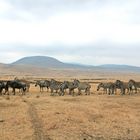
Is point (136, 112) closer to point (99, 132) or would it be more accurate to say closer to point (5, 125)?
point (99, 132)

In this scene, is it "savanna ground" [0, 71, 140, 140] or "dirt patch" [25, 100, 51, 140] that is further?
"savanna ground" [0, 71, 140, 140]

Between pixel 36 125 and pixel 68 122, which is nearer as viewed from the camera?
pixel 36 125

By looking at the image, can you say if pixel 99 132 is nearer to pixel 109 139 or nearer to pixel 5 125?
pixel 109 139

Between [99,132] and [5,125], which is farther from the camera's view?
[5,125]

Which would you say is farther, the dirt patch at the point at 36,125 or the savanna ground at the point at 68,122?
the savanna ground at the point at 68,122

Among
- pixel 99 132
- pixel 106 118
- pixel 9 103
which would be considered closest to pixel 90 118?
pixel 106 118

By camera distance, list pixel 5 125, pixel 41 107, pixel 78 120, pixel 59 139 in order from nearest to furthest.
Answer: pixel 59 139 < pixel 5 125 < pixel 78 120 < pixel 41 107

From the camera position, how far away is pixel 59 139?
49.2ft

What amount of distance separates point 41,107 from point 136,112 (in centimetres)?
642

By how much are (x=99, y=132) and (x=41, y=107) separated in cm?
842

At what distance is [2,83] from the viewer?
1404 inches

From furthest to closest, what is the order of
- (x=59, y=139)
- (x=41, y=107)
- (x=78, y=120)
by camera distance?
(x=41, y=107) < (x=78, y=120) < (x=59, y=139)

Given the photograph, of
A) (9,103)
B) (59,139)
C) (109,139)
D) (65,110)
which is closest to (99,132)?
(109,139)

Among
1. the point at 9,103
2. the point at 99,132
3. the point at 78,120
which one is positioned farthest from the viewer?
the point at 9,103
